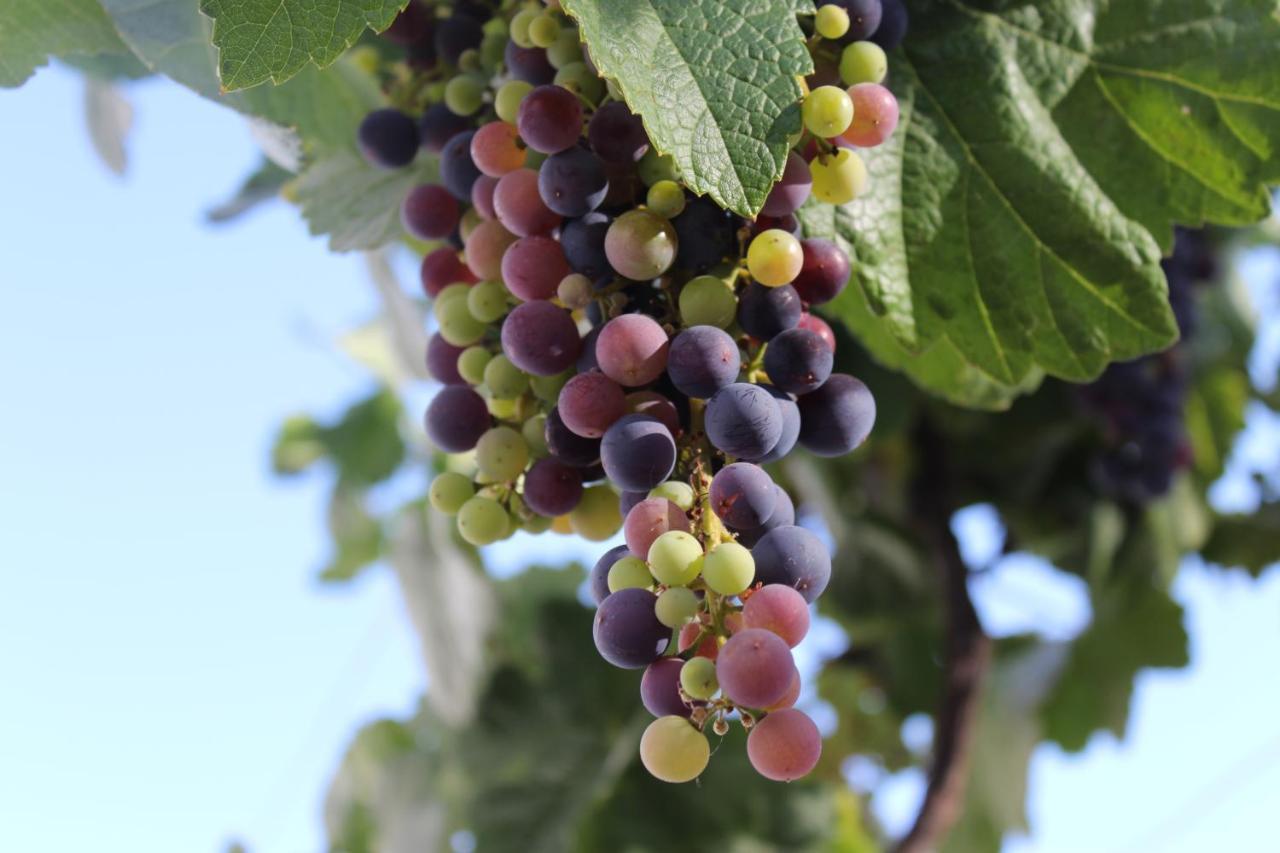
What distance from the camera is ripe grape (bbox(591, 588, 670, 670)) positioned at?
539mm

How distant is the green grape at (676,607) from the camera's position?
1.76 ft

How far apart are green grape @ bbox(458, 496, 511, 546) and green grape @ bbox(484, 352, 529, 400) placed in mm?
62

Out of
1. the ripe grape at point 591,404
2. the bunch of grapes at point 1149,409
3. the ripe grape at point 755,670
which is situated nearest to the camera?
the ripe grape at point 755,670

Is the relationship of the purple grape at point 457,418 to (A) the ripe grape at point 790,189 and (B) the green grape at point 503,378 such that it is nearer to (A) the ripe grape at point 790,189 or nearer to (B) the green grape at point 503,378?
(B) the green grape at point 503,378

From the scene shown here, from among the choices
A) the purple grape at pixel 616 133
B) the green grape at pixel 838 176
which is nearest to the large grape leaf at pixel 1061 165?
the green grape at pixel 838 176

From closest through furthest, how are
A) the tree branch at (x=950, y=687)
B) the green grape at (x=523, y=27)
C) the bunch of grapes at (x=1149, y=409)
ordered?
the green grape at (x=523, y=27)
the tree branch at (x=950, y=687)
the bunch of grapes at (x=1149, y=409)

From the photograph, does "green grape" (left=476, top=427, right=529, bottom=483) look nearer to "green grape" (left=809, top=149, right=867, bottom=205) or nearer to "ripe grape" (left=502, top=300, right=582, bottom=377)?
"ripe grape" (left=502, top=300, right=582, bottom=377)

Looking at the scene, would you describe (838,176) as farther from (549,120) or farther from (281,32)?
(281,32)

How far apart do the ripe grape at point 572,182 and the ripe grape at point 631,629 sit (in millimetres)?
211

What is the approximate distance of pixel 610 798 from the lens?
1938mm

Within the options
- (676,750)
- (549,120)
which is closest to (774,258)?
(549,120)

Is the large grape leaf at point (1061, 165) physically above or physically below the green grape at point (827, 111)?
below

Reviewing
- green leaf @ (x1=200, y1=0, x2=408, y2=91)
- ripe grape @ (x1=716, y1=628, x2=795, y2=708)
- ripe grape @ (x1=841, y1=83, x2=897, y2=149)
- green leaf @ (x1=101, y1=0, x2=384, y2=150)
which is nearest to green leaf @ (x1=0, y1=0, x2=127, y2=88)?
green leaf @ (x1=101, y1=0, x2=384, y2=150)

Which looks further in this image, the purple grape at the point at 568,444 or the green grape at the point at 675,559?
the purple grape at the point at 568,444
